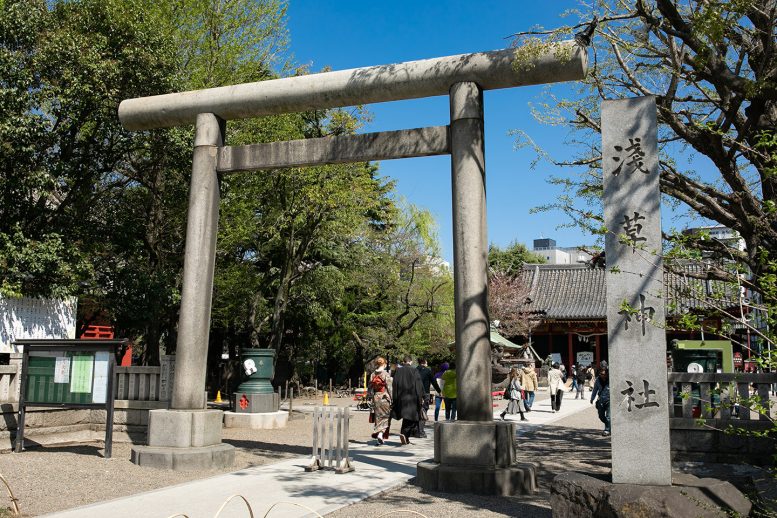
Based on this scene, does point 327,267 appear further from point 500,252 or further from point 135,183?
point 500,252

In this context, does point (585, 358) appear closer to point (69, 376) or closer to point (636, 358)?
point (69, 376)

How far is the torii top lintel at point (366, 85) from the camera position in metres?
8.70

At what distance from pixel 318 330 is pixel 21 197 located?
15.8 metres

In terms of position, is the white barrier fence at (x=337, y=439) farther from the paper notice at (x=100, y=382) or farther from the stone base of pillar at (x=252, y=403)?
the stone base of pillar at (x=252, y=403)

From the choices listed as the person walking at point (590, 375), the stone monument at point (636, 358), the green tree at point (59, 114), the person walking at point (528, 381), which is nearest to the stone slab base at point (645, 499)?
the stone monument at point (636, 358)

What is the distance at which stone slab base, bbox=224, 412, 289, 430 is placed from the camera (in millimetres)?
15625

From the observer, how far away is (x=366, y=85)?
32.0ft

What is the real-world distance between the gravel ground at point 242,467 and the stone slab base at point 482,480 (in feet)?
0.51

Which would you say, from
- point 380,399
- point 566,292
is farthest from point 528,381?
point 566,292

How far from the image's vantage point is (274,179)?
18.5m

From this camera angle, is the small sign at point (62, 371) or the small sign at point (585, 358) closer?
the small sign at point (62, 371)

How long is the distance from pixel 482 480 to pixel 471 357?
153cm

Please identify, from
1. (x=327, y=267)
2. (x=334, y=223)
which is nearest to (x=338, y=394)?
(x=327, y=267)

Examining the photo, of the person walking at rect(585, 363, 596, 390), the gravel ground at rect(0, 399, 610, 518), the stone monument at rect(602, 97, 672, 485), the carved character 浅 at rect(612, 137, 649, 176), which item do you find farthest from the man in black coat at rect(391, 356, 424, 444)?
the person walking at rect(585, 363, 596, 390)
